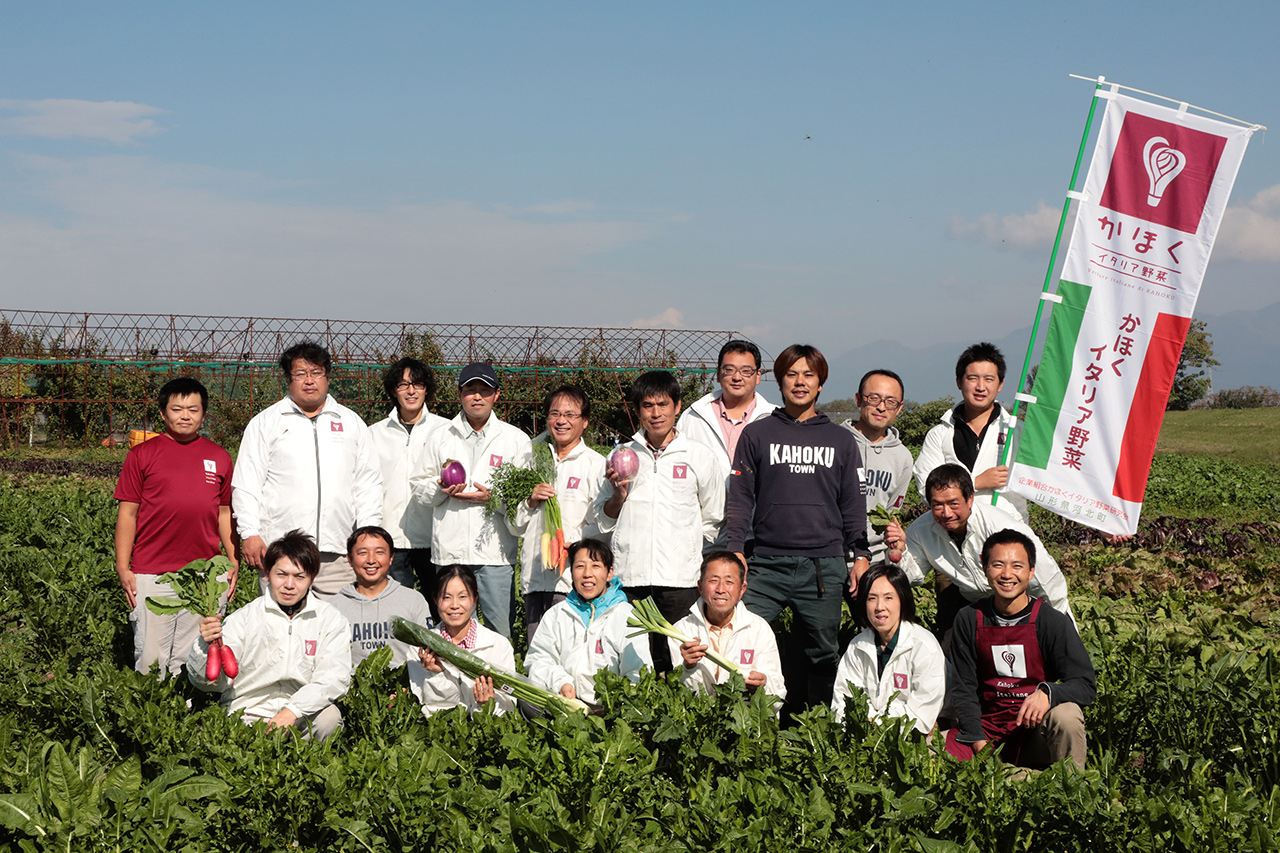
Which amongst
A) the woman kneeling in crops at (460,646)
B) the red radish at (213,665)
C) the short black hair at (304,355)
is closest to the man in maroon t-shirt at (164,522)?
the short black hair at (304,355)

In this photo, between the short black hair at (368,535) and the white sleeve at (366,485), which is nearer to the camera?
the short black hair at (368,535)

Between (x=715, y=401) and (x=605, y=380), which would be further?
(x=605, y=380)

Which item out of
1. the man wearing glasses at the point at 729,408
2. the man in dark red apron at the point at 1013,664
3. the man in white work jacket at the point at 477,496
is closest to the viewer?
the man in dark red apron at the point at 1013,664

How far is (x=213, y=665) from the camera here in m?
4.49

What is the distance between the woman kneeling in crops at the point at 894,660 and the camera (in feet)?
15.3

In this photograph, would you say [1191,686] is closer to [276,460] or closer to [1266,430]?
[276,460]

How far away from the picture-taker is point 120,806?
323 cm

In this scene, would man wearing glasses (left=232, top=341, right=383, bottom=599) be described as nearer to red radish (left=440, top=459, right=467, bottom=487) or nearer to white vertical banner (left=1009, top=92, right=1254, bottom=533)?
red radish (left=440, top=459, right=467, bottom=487)

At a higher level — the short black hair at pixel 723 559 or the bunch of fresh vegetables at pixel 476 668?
the short black hair at pixel 723 559

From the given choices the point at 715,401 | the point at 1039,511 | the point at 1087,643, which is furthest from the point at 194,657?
the point at 1039,511

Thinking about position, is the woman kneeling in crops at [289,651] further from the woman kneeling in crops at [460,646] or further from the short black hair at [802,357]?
the short black hair at [802,357]

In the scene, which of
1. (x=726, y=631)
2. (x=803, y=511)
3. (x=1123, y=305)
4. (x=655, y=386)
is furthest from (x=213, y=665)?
(x=1123, y=305)

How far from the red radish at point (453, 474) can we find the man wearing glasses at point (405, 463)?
506 mm

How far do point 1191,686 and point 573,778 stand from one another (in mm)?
3202
